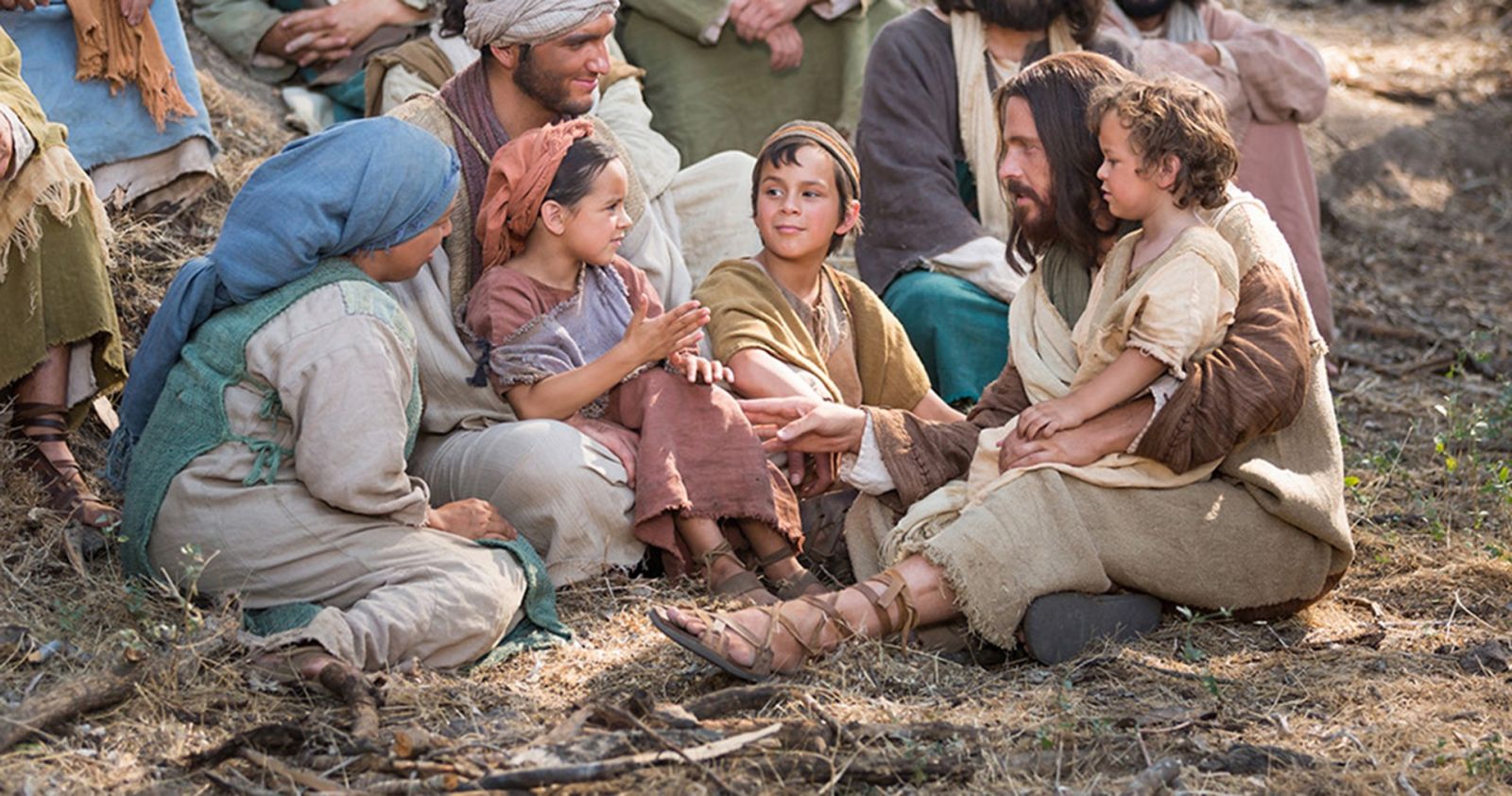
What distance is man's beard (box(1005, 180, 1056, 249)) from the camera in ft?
15.3

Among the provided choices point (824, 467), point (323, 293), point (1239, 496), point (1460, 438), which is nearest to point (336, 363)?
point (323, 293)

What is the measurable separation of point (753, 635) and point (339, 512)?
94 cm

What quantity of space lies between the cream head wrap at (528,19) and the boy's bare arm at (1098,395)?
1670 millimetres

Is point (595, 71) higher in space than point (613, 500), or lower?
higher

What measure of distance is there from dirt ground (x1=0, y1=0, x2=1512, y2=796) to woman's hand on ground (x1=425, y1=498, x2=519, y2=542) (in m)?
0.28

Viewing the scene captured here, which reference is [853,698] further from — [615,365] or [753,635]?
[615,365]

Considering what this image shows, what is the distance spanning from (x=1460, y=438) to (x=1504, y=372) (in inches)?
59.2

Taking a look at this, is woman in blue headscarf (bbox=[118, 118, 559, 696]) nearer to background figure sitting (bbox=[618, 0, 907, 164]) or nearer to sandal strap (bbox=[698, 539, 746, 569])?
sandal strap (bbox=[698, 539, 746, 569])

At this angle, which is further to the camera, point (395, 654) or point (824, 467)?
point (824, 467)

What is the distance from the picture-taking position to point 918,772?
345cm

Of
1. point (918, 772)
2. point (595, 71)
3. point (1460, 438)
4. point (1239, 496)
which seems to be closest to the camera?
point (918, 772)

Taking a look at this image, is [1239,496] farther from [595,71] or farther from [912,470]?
[595,71]

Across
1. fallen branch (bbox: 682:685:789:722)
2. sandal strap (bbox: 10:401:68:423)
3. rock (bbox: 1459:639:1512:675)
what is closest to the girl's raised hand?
fallen branch (bbox: 682:685:789:722)

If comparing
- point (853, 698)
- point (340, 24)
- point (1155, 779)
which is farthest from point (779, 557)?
point (340, 24)
